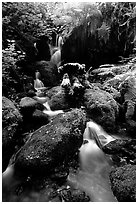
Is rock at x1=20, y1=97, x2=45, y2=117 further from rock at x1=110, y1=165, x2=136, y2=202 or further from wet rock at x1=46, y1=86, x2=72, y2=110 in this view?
rock at x1=110, y1=165, x2=136, y2=202

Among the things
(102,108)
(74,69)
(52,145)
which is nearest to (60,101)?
(74,69)

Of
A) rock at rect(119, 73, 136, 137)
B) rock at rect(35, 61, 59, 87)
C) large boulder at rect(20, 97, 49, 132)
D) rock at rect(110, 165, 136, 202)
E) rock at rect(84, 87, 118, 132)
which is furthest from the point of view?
rock at rect(35, 61, 59, 87)

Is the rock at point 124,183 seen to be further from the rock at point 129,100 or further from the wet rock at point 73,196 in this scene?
the rock at point 129,100

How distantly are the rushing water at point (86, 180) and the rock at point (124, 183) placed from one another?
5.2 inches

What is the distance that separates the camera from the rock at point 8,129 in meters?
2.77

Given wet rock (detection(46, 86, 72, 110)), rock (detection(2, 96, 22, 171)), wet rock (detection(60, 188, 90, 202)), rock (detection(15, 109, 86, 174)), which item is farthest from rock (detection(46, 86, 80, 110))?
wet rock (detection(60, 188, 90, 202))

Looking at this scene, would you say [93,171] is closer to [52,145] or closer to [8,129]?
[52,145]

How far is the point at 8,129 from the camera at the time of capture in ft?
9.32

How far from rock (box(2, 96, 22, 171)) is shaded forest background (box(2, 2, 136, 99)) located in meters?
1.14

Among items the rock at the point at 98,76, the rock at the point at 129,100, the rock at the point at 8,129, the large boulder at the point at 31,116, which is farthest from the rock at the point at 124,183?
the rock at the point at 98,76

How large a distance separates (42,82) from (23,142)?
273 cm

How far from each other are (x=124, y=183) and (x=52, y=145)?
47.2 inches

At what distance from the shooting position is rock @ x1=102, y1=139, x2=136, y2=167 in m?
3.33

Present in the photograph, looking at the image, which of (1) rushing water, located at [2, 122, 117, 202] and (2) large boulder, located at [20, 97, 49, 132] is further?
(2) large boulder, located at [20, 97, 49, 132]
